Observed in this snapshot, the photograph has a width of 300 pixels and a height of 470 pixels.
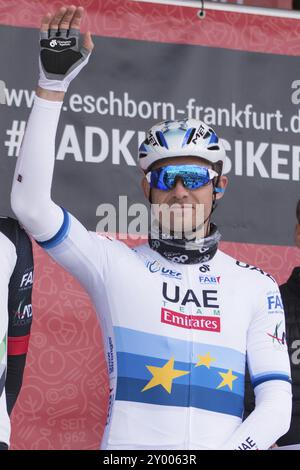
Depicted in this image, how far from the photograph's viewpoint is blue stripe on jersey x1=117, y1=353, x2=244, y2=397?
4.72 metres

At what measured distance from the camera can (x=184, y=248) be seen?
493 cm

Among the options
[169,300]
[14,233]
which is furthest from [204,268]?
[14,233]

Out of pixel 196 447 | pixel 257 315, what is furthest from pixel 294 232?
pixel 196 447

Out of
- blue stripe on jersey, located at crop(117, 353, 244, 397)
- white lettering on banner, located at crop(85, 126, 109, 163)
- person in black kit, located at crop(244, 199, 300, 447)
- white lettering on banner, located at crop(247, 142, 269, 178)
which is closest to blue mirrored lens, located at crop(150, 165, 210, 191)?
blue stripe on jersey, located at crop(117, 353, 244, 397)

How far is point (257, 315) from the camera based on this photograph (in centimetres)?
491

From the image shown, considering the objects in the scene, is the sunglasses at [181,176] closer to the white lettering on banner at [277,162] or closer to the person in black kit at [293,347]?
the person in black kit at [293,347]

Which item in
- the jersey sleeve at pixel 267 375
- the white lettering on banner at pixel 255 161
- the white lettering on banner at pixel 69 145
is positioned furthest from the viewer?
the white lettering on banner at pixel 255 161

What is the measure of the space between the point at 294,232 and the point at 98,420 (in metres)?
1.21

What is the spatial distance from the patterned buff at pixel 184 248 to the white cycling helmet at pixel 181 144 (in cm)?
28

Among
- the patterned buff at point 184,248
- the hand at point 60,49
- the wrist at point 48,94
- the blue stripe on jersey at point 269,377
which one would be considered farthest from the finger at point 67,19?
the blue stripe on jersey at point 269,377

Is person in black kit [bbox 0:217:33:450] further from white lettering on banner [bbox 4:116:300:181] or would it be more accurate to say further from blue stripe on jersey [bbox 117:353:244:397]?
white lettering on banner [bbox 4:116:300:181]

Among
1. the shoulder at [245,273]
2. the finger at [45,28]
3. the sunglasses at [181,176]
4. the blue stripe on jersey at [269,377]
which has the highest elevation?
the finger at [45,28]

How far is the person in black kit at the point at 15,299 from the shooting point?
4.62 meters
